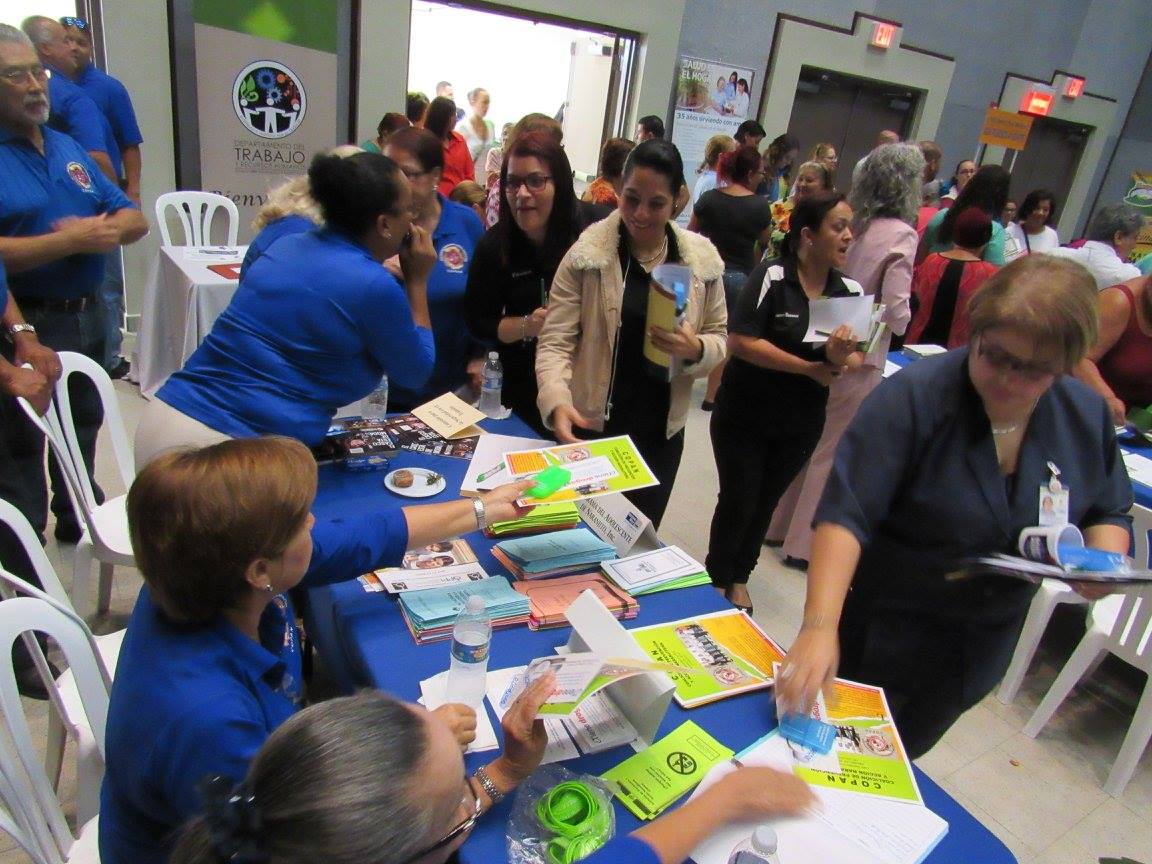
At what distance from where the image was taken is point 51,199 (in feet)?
7.64

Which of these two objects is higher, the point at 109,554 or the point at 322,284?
the point at 322,284

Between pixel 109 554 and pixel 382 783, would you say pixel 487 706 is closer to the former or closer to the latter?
pixel 382 783

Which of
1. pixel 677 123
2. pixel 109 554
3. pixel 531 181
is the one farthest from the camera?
pixel 677 123

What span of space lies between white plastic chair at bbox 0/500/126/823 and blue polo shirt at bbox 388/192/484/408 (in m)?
1.15

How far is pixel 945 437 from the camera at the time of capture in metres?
1.29

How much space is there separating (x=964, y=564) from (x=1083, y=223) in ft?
39.6

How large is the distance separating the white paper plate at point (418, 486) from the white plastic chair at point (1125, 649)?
7.20 ft

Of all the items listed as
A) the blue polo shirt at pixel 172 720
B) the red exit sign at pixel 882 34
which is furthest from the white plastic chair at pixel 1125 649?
the red exit sign at pixel 882 34

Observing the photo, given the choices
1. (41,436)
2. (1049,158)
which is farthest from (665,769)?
(1049,158)

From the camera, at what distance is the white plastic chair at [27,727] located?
115 cm

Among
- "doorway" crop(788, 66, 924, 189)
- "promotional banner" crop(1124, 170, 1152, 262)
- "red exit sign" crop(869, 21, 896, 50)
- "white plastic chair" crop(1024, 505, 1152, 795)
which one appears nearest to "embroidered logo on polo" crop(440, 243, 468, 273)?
"white plastic chair" crop(1024, 505, 1152, 795)

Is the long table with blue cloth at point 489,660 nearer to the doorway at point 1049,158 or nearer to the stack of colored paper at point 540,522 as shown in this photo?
the stack of colored paper at point 540,522

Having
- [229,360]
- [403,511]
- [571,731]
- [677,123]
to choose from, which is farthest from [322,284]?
[677,123]

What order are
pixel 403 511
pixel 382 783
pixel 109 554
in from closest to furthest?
1. pixel 382 783
2. pixel 403 511
3. pixel 109 554
